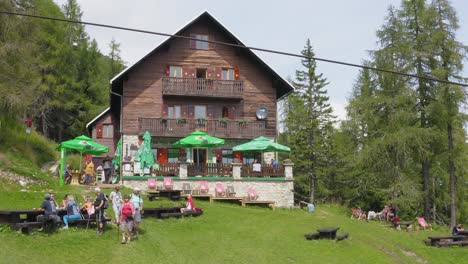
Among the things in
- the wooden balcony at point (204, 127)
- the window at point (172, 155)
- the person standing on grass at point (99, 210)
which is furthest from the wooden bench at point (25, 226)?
the window at point (172, 155)

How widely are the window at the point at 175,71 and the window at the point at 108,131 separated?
8.71 m

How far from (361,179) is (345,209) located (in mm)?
4017

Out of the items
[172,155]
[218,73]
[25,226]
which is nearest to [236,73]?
[218,73]

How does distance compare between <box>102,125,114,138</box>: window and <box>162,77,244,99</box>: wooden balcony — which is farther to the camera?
<box>102,125,114,138</box>: window

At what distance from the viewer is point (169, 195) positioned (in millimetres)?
23469

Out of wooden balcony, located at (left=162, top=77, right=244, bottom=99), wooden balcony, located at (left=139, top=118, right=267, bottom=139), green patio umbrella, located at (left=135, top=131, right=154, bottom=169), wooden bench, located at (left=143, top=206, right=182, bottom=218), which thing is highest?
wooden balcony, located at (left=162, top=77, right=244, bottom=99)

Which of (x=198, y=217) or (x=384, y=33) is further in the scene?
(x=384, y=33)

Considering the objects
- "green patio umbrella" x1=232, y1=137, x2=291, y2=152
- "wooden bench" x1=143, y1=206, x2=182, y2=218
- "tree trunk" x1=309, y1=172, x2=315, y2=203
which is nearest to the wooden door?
"green patio umbrella" x1=232, y1=137, x2=291, y2=152

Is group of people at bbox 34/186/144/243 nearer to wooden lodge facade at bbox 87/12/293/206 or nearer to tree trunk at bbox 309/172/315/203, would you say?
wooden lodge facade at bbox 87/12/293/206

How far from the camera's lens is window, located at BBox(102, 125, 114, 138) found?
37.9 meters

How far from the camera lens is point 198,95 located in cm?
3117

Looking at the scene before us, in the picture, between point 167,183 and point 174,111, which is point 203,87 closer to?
point 174,111

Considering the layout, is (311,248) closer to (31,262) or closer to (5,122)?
(31,262)

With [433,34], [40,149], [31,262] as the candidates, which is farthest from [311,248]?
[40,149]
